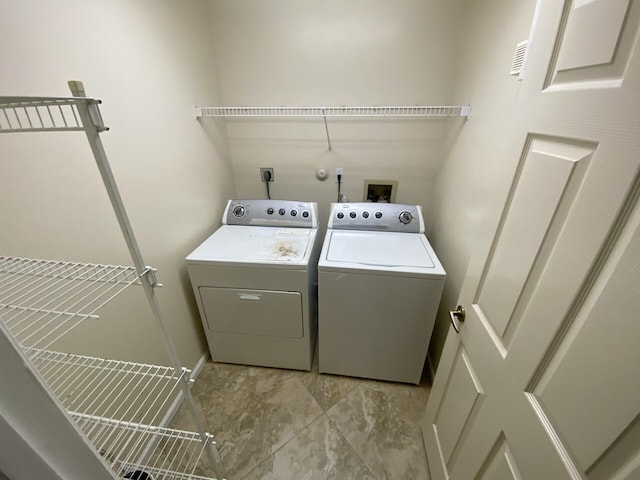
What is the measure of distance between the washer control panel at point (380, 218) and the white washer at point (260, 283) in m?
0.20

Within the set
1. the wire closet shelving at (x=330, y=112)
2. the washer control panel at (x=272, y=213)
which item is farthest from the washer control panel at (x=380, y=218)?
the wire closet shelving at (x=330, y=112)

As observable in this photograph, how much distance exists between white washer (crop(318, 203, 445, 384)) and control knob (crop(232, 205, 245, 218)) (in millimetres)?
690

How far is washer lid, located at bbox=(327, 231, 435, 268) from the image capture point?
1500 mm

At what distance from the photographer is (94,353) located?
1101 mm

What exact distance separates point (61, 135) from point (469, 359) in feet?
5.61

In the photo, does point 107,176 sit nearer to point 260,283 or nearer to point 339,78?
point 260,283

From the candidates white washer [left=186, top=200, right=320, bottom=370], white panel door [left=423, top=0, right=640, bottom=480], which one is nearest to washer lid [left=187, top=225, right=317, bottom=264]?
white washer [left=186, top=200, right=320, bottom=370]

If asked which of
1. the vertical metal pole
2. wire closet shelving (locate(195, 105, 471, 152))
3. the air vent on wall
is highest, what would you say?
the air vent on wall

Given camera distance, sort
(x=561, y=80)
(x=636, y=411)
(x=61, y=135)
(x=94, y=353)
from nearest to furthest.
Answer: (x=636, y=411) < (x=561, y=80) < (x=61, y=135) < (x=94, y=353)

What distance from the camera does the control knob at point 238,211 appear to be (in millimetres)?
1998

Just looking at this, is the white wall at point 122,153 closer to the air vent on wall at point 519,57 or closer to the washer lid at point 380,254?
the washer lid at point 380,254

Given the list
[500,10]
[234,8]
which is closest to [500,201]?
[500,10]

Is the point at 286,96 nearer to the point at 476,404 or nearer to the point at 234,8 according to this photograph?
the point at 234,8

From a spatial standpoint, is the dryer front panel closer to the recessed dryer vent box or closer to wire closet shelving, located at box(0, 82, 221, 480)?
wire closet shelving, located at box(0, 82, 221, 480)
